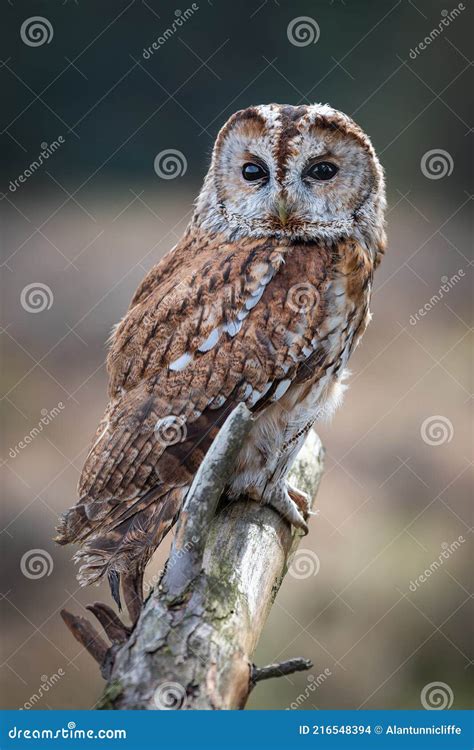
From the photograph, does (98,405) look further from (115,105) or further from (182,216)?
(115,105)

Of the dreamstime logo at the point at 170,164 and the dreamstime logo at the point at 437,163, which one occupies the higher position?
the dreamstime logo at the point at 437,163

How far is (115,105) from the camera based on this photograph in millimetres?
5789

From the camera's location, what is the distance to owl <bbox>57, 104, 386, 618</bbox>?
2.04m

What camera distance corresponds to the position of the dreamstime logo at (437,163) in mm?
5594

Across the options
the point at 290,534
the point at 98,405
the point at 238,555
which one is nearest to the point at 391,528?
the point at 98,405

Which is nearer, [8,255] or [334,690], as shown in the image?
[334,690]

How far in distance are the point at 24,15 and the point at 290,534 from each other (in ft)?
7.46
